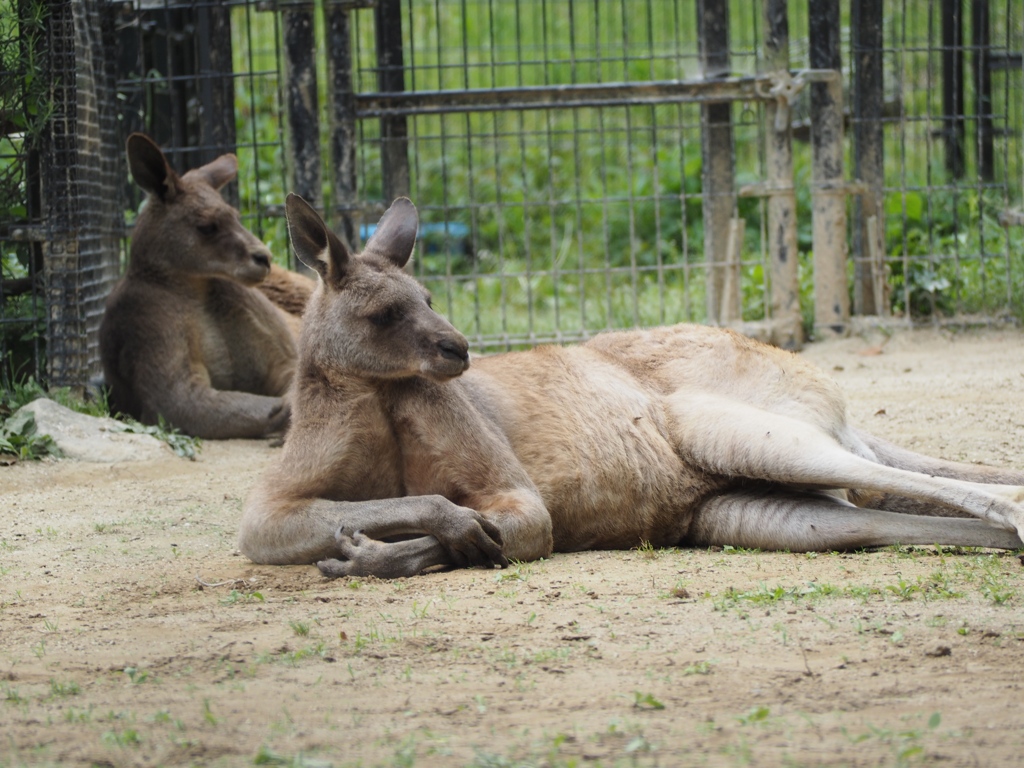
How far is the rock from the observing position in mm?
6422

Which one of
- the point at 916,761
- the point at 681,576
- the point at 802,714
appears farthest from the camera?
the point at 681,576

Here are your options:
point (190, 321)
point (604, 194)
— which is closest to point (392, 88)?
point (604, 194)

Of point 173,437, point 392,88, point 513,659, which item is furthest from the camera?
point 392,88

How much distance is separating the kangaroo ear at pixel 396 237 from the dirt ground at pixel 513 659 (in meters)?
1.20

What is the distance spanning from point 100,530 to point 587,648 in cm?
258

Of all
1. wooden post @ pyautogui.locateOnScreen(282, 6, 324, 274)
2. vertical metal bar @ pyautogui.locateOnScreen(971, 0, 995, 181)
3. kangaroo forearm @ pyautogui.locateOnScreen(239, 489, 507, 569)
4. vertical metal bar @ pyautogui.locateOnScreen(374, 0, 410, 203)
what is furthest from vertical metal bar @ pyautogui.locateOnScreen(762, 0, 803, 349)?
kangaroo forearm @ pyautogui.locateOnScreen(239, 489, 507, 569)

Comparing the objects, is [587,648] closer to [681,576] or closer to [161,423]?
[681,576]

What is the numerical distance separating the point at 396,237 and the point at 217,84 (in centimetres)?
423

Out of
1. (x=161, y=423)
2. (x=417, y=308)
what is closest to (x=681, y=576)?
(x=417, y=308)

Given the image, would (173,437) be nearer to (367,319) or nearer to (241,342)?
(241,342)

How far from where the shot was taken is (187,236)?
737 centimetres

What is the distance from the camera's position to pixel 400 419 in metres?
4.44

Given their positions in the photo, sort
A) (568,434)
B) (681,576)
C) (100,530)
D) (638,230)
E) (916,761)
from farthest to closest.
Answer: (638,230) < (100,530) < (568,434) < (681,576) < (916,761)

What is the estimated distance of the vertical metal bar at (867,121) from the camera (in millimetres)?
9211
